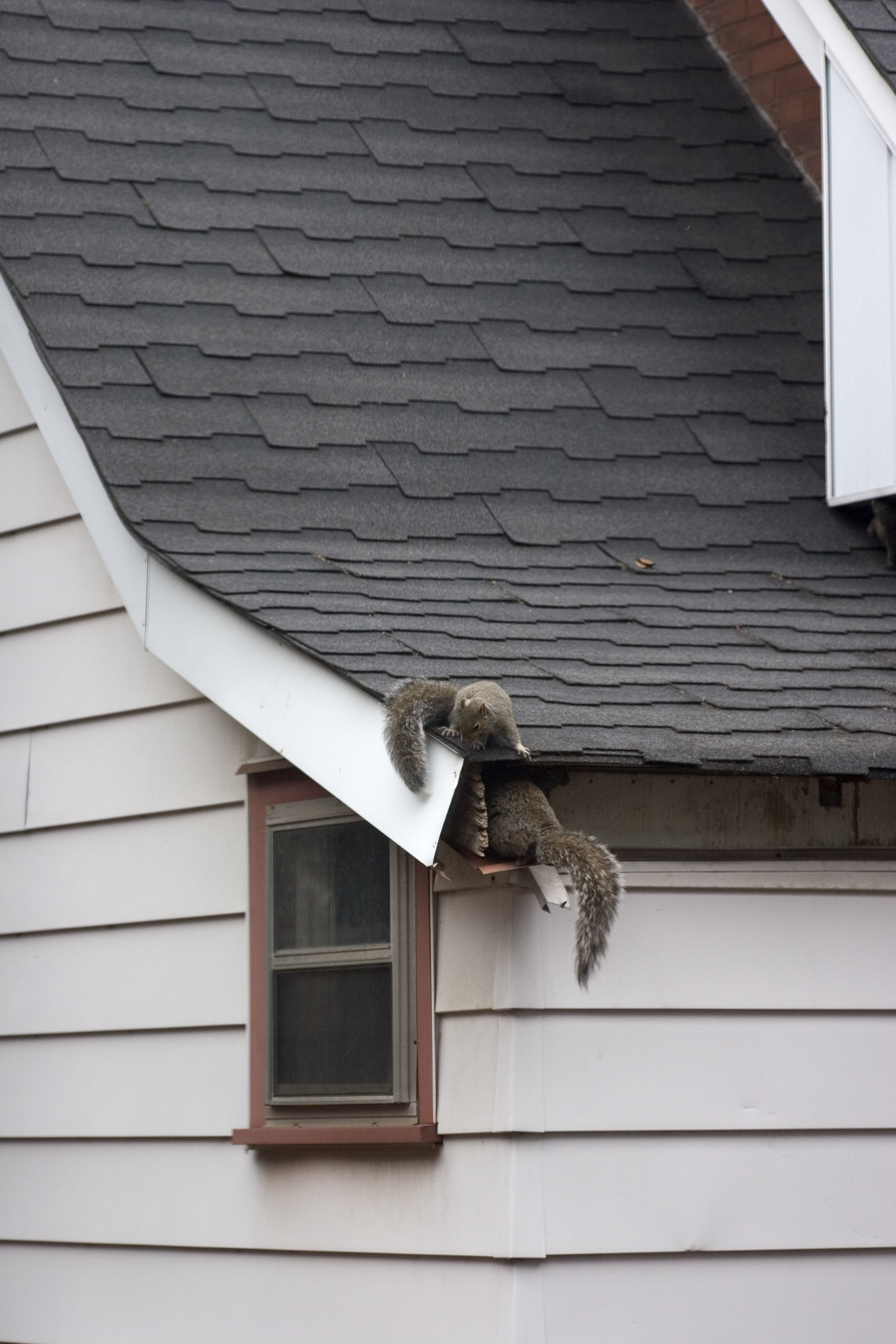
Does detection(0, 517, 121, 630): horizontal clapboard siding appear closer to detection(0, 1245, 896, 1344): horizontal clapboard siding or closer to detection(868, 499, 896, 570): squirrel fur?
detection(0, 1245, 896, 1344): horizontal clapboard siding

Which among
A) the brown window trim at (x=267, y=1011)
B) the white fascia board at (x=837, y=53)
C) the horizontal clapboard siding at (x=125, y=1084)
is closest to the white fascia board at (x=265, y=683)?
the brown window trim at (x=267, y=1011)

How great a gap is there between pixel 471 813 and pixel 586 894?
0.33 metres

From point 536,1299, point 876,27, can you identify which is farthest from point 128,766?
point 876,27

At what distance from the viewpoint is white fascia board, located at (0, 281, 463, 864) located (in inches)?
163

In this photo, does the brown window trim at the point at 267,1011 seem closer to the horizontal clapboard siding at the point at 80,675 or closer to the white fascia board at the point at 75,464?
the horizontal clapboard siding at the point at 80,675

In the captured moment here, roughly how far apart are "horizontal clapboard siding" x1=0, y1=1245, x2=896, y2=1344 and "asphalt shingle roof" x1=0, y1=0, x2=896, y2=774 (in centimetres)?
126

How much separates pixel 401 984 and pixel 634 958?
2.00 feet

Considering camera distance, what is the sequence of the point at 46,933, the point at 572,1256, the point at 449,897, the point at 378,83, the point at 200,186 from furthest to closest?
the point at 378,83, the point at 200,186, the point at 46,933, the point at 449,897, the point at 572,1256

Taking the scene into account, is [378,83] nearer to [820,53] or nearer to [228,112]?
[228,112]

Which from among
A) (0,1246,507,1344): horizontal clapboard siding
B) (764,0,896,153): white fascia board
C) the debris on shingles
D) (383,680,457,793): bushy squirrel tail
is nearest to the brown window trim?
(0,1246,507,1344): horizontal clapboard siding

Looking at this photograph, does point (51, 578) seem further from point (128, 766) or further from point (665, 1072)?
point (665, 1072)

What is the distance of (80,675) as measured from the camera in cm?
565

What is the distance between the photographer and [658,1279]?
4262mm

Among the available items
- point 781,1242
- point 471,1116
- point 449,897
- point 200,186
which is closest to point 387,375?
point 200,186
